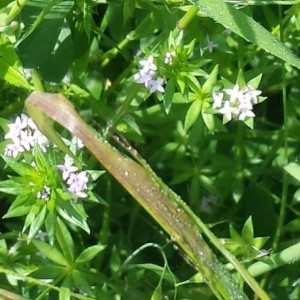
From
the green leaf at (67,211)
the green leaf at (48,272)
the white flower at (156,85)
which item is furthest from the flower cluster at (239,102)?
the green leaf at (48,272)

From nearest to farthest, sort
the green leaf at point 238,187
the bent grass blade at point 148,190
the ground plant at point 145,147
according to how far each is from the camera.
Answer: the bent grass blade at point 148,190 < the ground plant at point 145,147 < the green leaf at point 238,187

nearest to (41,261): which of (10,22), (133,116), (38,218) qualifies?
(38,218)

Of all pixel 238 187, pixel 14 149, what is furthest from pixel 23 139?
pixel 238 187

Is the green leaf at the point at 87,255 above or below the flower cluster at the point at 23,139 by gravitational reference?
below

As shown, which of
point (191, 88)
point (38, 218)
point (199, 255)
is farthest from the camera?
point (191, 88)

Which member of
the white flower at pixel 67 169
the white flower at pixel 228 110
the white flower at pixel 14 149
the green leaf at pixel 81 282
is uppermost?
the white flower at pixel 14 149

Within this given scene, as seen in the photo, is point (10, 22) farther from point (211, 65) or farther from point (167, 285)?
point (167, 285)

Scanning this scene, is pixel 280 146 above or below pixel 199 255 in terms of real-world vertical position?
below

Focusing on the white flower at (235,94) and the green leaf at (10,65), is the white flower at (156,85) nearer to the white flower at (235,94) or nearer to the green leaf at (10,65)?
the white flower at (235,94)
